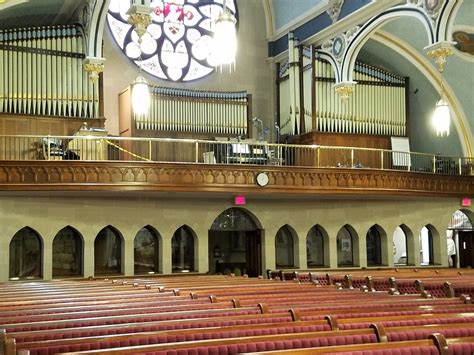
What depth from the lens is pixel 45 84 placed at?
1730 cm

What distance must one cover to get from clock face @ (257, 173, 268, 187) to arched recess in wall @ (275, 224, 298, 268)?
281 cm

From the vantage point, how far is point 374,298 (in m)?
7.84

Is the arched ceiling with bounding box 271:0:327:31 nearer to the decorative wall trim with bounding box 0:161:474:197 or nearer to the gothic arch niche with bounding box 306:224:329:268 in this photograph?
the decorative wall trim with bounding box 0:161:474:197

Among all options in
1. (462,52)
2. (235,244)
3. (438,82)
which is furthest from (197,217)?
(462,52)

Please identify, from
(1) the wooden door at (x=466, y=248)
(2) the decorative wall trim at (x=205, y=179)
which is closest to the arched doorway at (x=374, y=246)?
(2) the decorative wall trim at (x=205, y=179)

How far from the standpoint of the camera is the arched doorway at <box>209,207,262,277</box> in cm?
1781

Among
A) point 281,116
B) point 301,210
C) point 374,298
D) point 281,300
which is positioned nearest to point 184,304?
point 281,300

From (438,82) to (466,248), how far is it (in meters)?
5.38

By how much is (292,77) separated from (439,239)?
6.74 m

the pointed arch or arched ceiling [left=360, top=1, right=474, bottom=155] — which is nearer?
the pointed arch

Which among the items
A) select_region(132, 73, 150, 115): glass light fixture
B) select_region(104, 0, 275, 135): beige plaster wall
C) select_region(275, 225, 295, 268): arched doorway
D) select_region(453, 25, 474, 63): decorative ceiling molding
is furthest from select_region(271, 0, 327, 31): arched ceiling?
select_region(132, 73, 150, 115): glass light fixture

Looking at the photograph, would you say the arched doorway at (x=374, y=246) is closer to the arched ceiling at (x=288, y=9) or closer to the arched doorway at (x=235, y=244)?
the arched doorway at (x=235, y=244)

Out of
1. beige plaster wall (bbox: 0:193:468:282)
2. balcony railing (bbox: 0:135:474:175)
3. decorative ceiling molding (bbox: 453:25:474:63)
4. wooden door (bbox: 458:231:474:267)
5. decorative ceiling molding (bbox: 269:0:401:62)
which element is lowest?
wooden door (bbox: 458:231:474:267)

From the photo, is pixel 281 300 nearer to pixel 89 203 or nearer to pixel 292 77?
pixel 89 203
